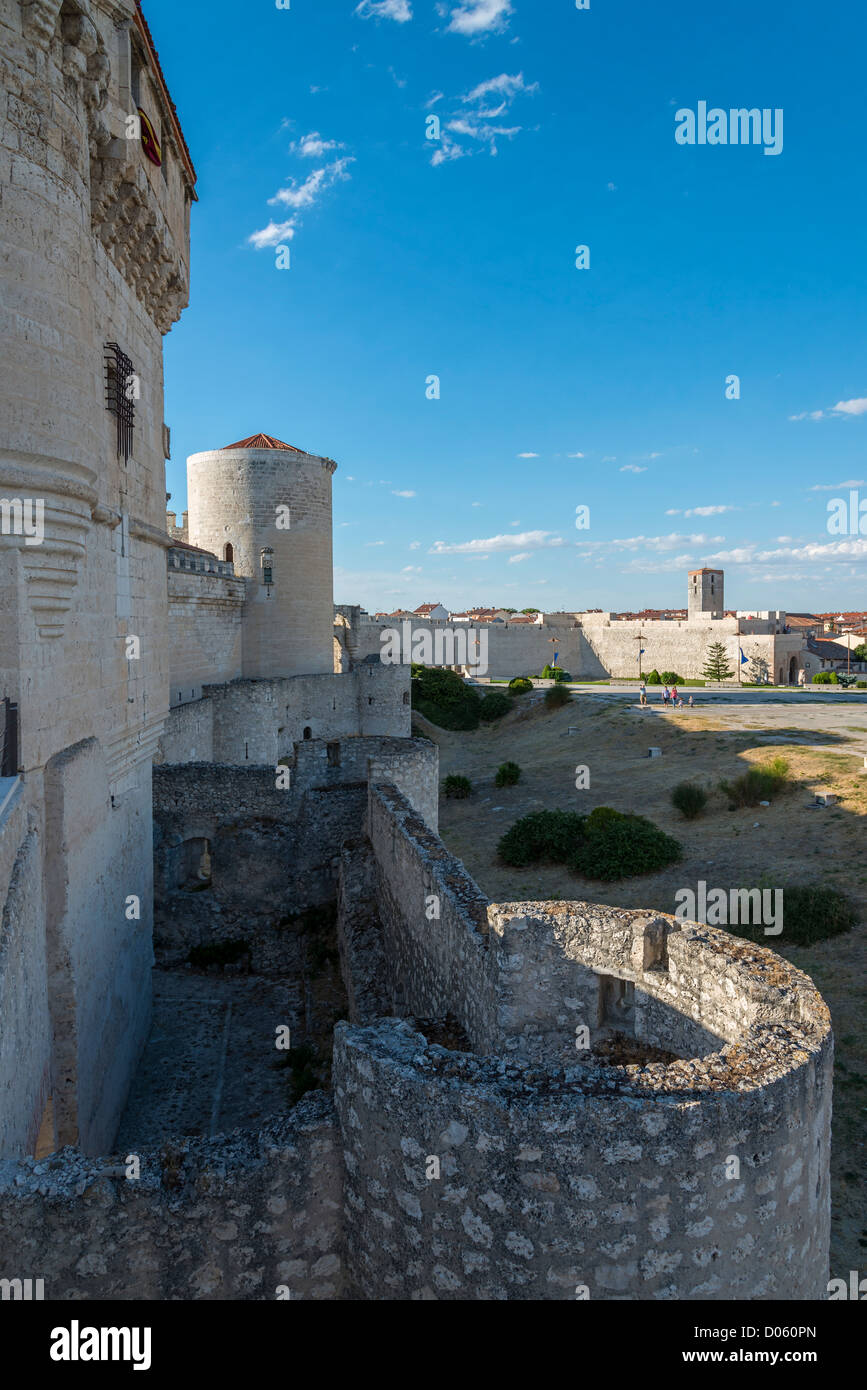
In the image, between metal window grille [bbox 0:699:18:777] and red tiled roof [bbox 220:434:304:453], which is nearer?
metal window grille [bbox 0:699:18:777]

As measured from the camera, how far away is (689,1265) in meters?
3.46

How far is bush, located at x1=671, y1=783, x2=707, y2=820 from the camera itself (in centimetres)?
1959

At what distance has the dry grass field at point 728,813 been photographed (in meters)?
9.24

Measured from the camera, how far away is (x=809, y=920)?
41.4 ft

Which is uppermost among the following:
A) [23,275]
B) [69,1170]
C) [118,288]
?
[118,288]

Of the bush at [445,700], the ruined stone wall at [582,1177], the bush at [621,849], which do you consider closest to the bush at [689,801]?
the bush at [621,849]

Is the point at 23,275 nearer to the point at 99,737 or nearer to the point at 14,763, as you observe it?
the point at 14,763

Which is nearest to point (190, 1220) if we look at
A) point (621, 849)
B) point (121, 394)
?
point (121, 394)

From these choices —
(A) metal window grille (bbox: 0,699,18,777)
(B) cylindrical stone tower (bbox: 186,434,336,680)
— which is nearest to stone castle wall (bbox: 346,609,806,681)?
(B) cylindrical stone tower (bbox: 186,434,336,680)

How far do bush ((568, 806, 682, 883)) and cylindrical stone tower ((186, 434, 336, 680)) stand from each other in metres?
12.3

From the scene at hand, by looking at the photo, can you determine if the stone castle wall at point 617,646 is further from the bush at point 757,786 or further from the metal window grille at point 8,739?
the metal window grille at point 8,739

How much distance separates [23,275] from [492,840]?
55.8ft

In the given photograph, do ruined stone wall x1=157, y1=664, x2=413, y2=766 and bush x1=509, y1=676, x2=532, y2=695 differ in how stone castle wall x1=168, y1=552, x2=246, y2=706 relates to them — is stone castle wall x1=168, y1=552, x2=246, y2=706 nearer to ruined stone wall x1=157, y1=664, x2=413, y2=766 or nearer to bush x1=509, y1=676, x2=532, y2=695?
ruined stone wall x1=157, y1=664, x2=413, y2=766
